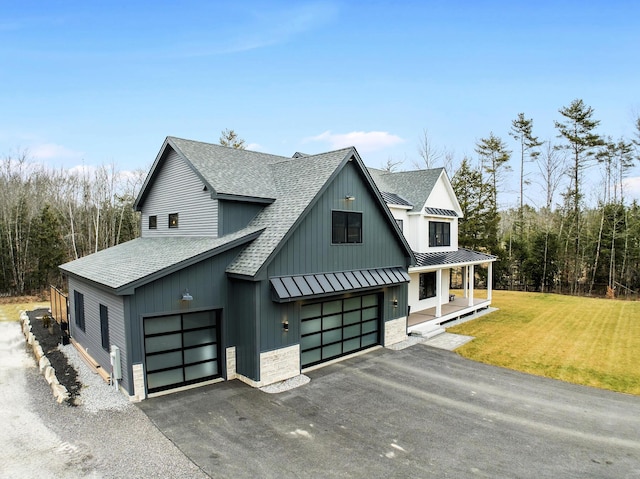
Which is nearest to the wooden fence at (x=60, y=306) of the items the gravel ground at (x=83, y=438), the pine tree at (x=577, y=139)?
the gravel ground at (x=83, y=438)

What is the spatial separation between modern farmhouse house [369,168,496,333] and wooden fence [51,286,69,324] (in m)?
15.2

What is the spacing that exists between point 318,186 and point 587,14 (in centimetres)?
1442

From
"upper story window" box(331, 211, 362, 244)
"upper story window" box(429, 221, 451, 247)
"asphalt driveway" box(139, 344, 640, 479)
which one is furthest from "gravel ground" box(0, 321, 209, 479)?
"upper story window" box(429, 221, 451, 247)

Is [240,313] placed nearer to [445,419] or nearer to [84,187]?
[445,419]

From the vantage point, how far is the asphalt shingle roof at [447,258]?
58.4ft

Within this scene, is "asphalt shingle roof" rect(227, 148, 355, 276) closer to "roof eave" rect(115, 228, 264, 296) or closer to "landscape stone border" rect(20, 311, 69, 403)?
"roof eave" rect(115, 228, 264, 296)

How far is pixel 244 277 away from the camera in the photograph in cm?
1010

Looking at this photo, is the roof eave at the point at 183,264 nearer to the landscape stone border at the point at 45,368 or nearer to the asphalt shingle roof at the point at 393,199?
the landscape stone border at the point at 45,368

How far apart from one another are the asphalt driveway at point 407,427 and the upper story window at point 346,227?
4.47 metres

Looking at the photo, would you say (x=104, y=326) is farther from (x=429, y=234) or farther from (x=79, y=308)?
(x=429, y=234)

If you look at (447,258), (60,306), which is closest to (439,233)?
(447,258)

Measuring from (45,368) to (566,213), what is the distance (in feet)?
128

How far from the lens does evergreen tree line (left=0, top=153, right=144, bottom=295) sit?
26250 millimetres

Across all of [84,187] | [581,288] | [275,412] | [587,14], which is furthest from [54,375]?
[581,288]
